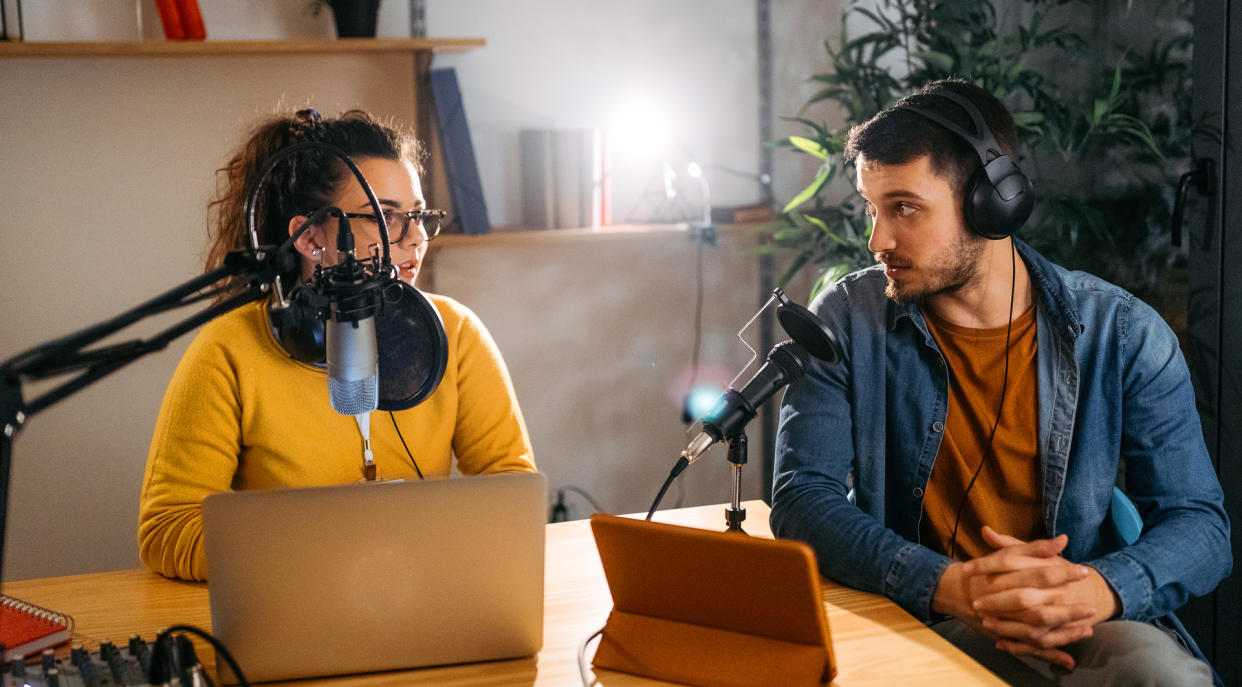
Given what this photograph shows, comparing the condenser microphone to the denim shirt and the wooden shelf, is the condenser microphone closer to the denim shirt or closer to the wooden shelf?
the denim shirt

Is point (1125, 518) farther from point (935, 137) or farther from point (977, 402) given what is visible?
point (935, 137)

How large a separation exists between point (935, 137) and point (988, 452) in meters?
0.49

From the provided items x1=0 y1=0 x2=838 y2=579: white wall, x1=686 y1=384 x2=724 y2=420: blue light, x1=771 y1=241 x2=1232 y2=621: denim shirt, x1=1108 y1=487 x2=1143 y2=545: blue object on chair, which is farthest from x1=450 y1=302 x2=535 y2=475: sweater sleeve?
x1=686 y1=384 x2=724 y2=420: blue light

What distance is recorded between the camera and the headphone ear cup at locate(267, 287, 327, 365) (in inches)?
37.0

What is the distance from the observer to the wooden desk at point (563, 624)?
3.66 ft

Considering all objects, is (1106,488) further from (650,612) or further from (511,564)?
(511,564)

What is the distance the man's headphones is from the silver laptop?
842 mm

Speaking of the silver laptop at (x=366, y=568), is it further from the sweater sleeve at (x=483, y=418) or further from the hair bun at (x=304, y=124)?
the hair bun at (x=304, y=124)

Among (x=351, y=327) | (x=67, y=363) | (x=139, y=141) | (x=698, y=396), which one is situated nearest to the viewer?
(x=67, y=363)

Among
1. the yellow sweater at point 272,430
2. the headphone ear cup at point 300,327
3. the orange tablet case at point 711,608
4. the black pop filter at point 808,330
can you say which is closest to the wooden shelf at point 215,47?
the yellow sweater at point 272,430

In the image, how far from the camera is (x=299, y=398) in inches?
64.0

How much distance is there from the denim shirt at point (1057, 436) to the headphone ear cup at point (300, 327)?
0.73m

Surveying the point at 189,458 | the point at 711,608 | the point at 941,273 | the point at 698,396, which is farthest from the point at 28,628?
the point at 698,396

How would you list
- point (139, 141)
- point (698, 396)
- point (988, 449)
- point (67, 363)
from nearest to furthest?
point (67, 363) → point (988, 449) → point (139, 141) → point (698, 396)
